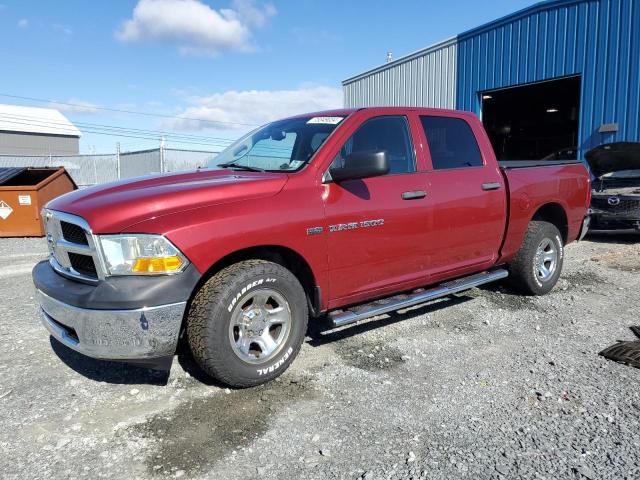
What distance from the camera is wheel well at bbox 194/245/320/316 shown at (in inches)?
129

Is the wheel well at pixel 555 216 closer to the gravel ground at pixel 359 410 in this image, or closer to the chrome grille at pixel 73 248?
the gravel ground at pixel 359 410

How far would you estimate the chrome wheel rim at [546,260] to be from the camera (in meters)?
5.57

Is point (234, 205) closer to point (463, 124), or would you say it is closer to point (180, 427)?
point (180, 427)

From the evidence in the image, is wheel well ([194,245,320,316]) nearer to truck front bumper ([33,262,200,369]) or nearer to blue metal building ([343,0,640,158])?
truck front bumper ([33,262,200,369])

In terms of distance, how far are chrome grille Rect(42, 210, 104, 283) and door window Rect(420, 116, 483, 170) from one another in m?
2.86

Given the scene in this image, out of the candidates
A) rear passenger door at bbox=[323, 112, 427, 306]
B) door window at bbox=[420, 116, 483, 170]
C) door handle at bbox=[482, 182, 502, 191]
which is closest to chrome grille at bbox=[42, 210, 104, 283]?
rear passenger door at bbox=[323, 112, 427, 306]

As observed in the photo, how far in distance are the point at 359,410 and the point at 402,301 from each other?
1.21 metres

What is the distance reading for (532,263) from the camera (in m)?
5.39

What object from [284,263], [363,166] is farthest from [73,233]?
[363,166]

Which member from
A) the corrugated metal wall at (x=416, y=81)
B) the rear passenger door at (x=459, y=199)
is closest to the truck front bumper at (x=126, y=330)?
the rear passenger door at (x=459, y=199)

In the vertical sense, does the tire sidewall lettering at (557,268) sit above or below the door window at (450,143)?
below

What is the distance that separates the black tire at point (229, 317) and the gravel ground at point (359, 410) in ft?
0.57

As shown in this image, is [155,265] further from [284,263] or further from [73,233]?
[284,263]

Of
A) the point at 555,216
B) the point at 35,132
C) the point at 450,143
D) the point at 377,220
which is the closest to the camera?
the point at 377,220
